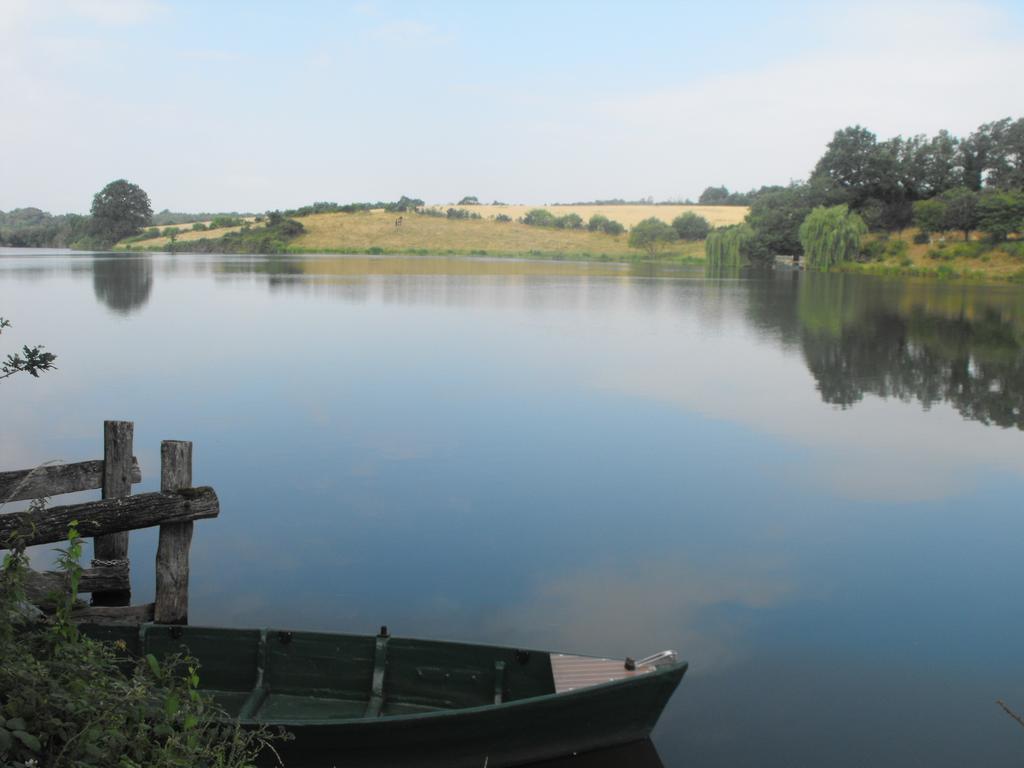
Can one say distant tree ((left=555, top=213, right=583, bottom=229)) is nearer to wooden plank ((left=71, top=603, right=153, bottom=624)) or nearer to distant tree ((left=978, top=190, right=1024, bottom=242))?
distant tree ((left=978, top=190, right=1024, bottom=242))

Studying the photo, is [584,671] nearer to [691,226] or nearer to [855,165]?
[855,165]

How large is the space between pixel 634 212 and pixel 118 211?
6472cm

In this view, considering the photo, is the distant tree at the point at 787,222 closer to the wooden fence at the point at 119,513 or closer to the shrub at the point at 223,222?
the shrub at the point at 223,222

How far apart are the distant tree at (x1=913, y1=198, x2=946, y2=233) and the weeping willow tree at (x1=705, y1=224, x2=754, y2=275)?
13357 millimetres

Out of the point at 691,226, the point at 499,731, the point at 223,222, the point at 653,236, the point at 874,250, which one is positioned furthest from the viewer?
the point at 223,222

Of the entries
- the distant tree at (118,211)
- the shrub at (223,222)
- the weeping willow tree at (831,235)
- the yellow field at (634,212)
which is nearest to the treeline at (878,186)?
the weeping willow tree at (831,235)

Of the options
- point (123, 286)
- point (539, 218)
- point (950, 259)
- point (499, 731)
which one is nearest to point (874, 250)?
point (950, 259)

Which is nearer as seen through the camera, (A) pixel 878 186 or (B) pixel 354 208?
(A) pixel 878 186

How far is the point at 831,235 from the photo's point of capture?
6481 centimetres

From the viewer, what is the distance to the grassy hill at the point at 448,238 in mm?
95250

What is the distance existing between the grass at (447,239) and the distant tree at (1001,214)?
3197 centimetres

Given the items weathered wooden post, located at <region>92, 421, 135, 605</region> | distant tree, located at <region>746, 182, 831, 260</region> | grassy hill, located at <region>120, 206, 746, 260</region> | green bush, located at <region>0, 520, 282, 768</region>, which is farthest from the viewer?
grassy hill, located at <region>120, 206, 746, 260</region>

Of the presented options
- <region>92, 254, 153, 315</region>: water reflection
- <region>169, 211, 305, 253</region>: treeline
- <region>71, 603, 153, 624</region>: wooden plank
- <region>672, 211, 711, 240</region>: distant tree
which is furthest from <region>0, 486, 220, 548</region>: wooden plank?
<region>672, 211, 711, 240</region>: distant tree

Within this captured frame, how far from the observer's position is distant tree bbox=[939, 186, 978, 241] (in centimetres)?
6209
